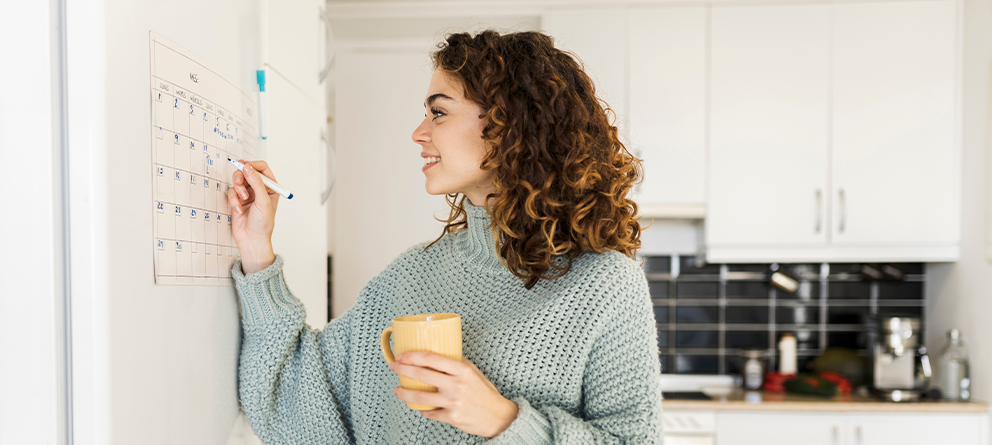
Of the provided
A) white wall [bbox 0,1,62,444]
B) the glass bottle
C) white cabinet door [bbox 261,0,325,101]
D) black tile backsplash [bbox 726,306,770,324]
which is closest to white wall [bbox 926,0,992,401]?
the glass bottle

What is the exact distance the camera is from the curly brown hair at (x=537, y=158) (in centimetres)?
102

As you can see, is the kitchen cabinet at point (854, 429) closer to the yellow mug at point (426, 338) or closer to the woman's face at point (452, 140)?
the woman's face at point (452, 140)

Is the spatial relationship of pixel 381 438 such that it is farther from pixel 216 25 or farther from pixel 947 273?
pixel 947 273

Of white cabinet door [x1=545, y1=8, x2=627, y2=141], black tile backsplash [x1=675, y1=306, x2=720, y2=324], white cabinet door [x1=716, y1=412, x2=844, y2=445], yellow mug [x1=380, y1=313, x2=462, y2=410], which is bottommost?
white cabinet door [x1=716, y1=412, x2=844, y2=445]

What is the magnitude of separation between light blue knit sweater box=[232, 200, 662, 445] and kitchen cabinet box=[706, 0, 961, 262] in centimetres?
174

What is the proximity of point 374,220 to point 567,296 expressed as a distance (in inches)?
80.3

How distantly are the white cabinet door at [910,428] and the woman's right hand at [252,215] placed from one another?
228 centimetres

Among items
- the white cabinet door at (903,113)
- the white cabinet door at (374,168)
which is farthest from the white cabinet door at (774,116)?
the white cabinet door at (374,168)

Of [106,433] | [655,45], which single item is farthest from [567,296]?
[655,45]

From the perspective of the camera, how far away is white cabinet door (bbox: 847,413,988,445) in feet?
7.85

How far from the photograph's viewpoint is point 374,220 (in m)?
2.91

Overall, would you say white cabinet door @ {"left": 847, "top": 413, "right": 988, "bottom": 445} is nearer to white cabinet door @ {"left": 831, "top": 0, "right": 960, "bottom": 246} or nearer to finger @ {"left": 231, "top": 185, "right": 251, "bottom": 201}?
white cabinet door @ {"left": 831, "top": 0, "right": 960, "bottom": 246}

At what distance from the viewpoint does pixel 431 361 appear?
0.77m

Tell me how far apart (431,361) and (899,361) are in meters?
2.47
